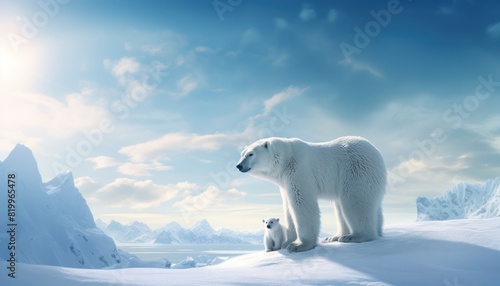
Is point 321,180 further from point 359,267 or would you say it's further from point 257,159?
point 359,267

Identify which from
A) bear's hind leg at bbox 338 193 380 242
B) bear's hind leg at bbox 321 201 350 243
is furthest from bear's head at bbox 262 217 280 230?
bear's hind leg at bbox 338 193 380 242

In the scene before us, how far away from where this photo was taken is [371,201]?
8148 millimetres

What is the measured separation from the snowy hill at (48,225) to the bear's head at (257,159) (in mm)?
109724

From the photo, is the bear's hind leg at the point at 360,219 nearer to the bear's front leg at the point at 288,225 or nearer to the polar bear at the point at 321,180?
the polar bear at the point at 321,180

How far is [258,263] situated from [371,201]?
9.47 feet

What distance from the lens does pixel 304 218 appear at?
791 cm

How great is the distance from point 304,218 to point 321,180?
1.01 m

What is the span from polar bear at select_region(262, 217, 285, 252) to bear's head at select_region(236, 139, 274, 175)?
145 centimetres

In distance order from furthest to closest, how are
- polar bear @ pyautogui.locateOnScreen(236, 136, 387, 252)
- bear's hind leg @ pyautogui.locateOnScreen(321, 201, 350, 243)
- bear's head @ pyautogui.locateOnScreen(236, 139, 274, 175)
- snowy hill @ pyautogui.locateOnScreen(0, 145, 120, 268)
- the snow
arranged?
snowy hill @ pyautogui.locateOnScreen(0, 145, 120, 268)
bear's hind leg @ pyautogui.locateOnScreen(321, 201, 350, 243)
bear's head @ pyautogui.locateOnScreen(236, 139, 274, 175)
polar bear @ pyautogui.locateOnScreen(236, 136, 387, 252)
the snow

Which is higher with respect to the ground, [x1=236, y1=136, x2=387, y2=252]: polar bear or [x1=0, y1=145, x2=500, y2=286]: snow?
[x1=236, y1=136, x2=387, y2=252]: polar bear

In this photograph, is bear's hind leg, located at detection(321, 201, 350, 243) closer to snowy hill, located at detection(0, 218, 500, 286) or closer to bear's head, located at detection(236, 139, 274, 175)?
snowy hill, located at detection(0, 218, 500, 286)

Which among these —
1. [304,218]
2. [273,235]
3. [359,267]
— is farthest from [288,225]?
[359,267]

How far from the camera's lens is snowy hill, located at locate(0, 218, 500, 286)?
16.5 ft

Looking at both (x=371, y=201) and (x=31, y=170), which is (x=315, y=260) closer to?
(x=371, y=201)
